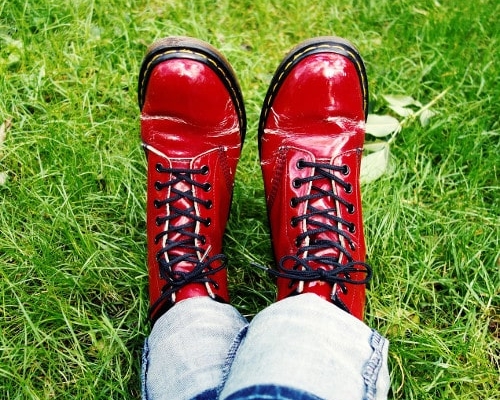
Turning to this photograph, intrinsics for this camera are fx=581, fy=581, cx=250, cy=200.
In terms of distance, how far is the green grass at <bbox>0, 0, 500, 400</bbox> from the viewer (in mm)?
1376

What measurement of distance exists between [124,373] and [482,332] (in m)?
0.87

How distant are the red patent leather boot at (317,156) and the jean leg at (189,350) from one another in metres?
0.18

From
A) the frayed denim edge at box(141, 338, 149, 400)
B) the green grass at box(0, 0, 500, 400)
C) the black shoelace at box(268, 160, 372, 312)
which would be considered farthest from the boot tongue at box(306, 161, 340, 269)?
the frayed denim edge at box(141, 338, 149, 400)

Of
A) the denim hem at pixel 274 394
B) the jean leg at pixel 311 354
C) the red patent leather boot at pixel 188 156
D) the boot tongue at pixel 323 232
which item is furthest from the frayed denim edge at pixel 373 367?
the red patent leather boot at pixel 188 156

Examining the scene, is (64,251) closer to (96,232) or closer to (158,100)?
(96,232)

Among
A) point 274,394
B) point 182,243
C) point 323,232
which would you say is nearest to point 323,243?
point 323,232

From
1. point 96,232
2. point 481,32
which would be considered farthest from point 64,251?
point 481,32

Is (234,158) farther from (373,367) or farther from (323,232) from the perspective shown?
(373,367)

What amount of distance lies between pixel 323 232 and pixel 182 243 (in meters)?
0.33

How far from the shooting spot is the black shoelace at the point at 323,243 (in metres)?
1.23

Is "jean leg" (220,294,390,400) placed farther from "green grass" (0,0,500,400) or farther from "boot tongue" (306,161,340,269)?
"green grass" (0,0,500,400)

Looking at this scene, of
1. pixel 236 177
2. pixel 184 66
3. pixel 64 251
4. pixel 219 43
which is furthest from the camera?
pixel 219 43

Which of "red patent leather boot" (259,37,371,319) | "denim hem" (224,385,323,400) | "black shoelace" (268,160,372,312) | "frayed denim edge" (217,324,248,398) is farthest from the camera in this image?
"red patent leather boot" (259,37,371,319)

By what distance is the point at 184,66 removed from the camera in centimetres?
134
